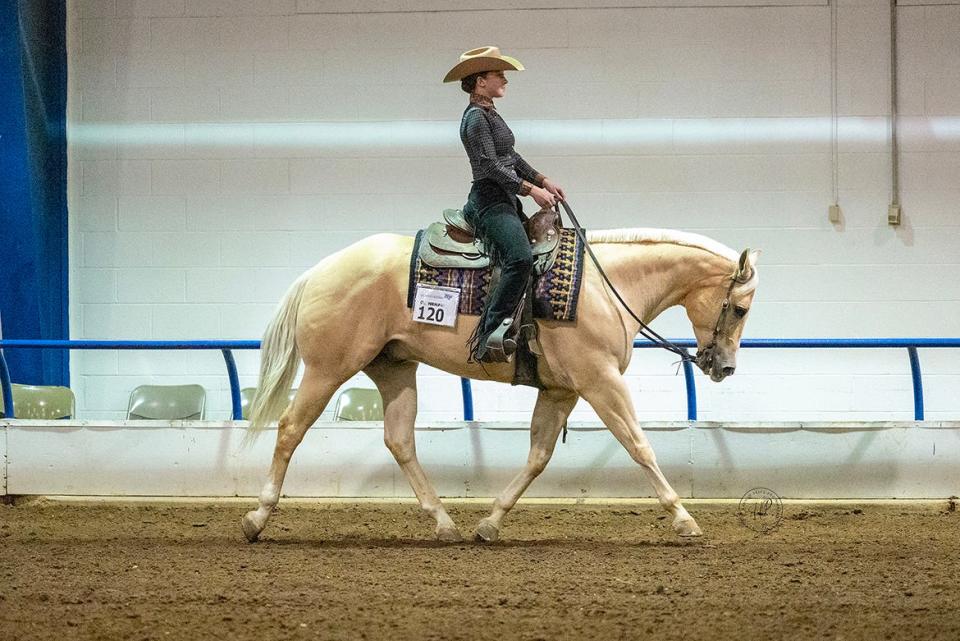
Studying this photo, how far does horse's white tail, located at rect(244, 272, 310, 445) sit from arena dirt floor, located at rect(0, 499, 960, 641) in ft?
2.24

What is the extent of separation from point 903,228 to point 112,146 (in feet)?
21.9

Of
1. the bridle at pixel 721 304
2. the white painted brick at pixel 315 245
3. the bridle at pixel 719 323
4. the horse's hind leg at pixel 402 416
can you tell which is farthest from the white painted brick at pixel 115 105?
the bridle at pixel 719 323

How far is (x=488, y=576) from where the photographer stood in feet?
16.3

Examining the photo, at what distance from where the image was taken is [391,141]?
9.74m

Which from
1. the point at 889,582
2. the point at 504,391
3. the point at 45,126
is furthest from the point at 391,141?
the point at 889,582

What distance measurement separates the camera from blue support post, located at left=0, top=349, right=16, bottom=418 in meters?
7.55

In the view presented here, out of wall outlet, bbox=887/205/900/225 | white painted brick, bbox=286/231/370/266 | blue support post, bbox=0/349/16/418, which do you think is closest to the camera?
blue support post, bbox=0/349/16/418

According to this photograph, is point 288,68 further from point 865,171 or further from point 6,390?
point 865,171

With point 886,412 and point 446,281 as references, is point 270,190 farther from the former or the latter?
point 886,412

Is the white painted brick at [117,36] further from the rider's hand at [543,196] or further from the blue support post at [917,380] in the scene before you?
the blue support post at [917,380]

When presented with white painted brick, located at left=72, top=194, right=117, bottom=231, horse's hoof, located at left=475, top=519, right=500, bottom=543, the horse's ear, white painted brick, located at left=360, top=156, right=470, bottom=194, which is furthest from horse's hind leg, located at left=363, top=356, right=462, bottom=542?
white painted brick, located at left=72, top=194, right=117, bottom=231

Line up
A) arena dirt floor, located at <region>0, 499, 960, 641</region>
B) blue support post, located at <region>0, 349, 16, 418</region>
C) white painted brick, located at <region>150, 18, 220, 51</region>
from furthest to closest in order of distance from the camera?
white painted brick, located at <region>150, 18, 220, 51</region> < blue support post, located at <region>0, 349, 16, 418</region> < arena dirt floor, located at <region>0, 499, 960, 641</region>

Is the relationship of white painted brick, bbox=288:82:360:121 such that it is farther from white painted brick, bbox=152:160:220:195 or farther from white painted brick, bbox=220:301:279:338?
white painted brick, bbox=220:301:279:338

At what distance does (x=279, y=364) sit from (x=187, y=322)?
380cm
